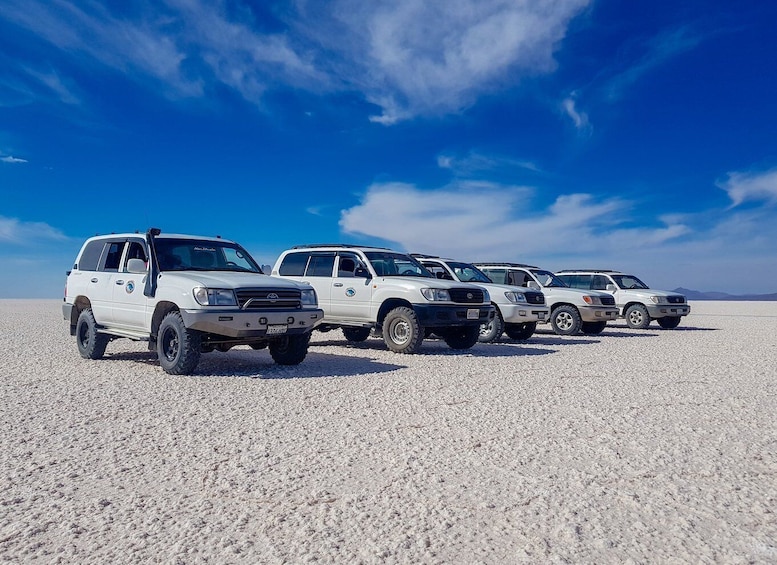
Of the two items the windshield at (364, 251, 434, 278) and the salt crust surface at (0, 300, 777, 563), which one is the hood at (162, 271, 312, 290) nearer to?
the salt crust surface at (0, 300, 777, 563)

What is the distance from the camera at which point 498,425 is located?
17.5ft

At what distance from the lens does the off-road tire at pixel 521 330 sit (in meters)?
14.2

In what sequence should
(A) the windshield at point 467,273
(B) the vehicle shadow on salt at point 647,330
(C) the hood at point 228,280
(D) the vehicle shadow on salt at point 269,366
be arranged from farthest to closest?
(B) the vehicle shadow on salt at point 647,330, (A) the windshield at point 467,273, (D) the vehicle shadow on salt at point 269,366, (C) the hood at point 228,280

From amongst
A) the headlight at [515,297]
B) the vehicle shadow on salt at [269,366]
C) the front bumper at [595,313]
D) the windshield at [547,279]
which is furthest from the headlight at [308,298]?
the front bumper at [595,313]

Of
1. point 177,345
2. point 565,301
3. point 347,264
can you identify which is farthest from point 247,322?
point 565,301

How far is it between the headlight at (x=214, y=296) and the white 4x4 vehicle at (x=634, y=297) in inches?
546

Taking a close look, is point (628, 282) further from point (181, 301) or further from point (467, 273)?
point (181, 301)

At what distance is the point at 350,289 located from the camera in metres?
11.5

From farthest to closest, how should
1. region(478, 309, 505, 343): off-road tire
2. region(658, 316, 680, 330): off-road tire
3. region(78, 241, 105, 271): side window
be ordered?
region(658, 316, 680, 330): off-road tire
region(478, 309, 505, 343): off-road tire
region(78, 241, 105, 271): side window

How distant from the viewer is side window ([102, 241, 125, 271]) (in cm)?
949

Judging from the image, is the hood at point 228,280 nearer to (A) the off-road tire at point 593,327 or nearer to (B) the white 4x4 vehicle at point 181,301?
(B) the white 4x4 vehicle at point 181,301

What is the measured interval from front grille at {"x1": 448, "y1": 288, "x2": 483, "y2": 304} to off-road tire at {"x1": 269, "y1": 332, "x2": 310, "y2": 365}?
10.3 ft

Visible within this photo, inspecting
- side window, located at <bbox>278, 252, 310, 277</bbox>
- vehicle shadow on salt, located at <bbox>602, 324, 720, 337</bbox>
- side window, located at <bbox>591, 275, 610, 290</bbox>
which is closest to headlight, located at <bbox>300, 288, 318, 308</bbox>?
side window, located at <bbox>278, 252, 310, 277</bbox>

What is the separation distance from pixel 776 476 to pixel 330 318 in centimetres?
859
